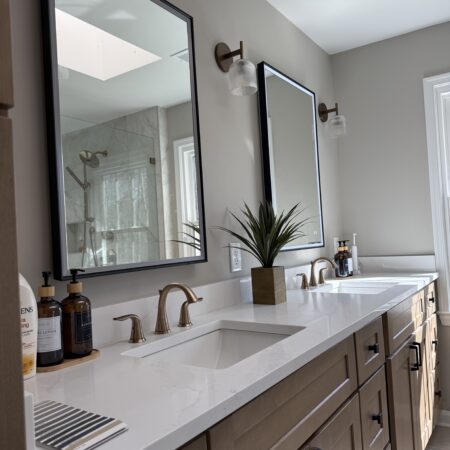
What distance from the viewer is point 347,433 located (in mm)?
1179

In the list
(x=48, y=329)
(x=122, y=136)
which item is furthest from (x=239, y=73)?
(x=48, y=329)

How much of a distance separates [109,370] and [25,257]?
34cm

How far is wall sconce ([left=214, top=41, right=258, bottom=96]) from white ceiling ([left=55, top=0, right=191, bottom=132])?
0.21m

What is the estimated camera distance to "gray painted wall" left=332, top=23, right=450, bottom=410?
2580mm

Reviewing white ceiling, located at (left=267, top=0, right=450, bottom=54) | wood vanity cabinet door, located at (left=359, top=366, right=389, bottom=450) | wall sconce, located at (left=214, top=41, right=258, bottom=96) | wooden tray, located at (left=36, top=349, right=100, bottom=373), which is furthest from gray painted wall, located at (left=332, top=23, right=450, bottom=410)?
wooden tray, located at (left=36, top=349, right=100, bottom=373)

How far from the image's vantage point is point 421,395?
6.39ft

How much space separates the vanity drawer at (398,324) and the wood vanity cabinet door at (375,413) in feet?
0.39

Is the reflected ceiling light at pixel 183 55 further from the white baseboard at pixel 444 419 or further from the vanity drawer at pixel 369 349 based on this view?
the white baseboard at pixel 444 419

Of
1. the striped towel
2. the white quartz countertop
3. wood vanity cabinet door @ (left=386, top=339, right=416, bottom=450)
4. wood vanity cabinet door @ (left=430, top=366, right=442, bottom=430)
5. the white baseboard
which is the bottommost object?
the white baseboard

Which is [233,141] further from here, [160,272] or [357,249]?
[357,249]

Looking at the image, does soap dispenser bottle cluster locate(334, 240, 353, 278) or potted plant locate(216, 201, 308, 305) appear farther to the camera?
soap dispenser bottle cluster locate(334, 240, 353, 278)

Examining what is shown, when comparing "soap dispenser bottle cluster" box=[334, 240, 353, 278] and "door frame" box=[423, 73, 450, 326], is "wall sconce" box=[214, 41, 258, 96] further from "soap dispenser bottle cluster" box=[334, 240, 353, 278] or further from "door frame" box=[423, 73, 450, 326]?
"door frame" box=[423, 73, 450, 326]

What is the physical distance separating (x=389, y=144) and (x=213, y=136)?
1.48 m

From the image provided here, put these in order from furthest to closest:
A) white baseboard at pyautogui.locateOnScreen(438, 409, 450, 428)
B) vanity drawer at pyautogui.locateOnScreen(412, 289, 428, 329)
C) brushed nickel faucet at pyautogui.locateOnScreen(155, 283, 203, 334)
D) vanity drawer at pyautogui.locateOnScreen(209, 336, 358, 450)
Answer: white baseboard at pyautogui.locateOnScreen(438, 409, 450, 428) < vanity drawer at pyautogui.locateOnScreen(412, 289, 428, 329) < brushed nickel faucet at pyautogui.locateOnScreen(155, 283, 203, 334) < vanity drawer at pyautogui.locateOnScreen(209, 336, 358, 450)
